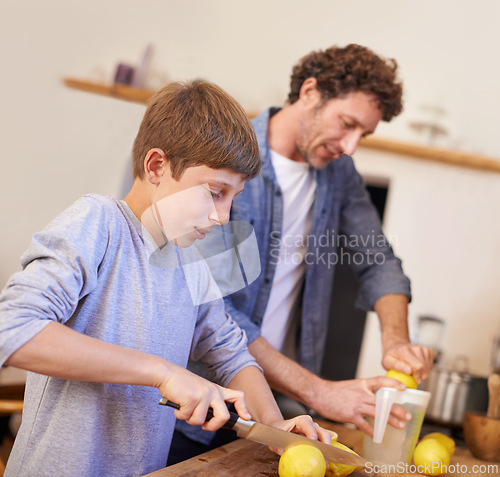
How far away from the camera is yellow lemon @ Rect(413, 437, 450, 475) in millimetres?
788

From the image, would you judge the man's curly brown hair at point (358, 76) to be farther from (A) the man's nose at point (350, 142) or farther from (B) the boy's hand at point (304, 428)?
(B) the boy's hand at point (304, 428)

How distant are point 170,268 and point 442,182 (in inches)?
66.1

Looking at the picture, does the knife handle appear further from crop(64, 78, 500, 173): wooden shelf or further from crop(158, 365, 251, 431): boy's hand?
crop(64, 78, 500, 173): wooden shelf

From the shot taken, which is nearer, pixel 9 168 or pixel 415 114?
pixel 9 168

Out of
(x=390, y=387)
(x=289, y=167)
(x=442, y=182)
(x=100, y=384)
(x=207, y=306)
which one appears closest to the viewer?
(x=100, y=384)

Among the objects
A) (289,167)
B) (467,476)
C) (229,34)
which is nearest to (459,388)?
(467,476)

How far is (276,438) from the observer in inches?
24.4

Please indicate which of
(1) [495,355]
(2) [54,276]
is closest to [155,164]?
(2) [54,276]

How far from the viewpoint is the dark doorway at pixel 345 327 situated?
98.2 inches

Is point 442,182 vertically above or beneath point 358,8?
beneath

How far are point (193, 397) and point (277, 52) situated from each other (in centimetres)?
193

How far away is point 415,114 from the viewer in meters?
2.19

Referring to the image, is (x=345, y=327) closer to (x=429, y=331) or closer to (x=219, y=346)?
(x=429, y=331)

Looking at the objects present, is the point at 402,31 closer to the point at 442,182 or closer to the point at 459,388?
the point at 442,182
